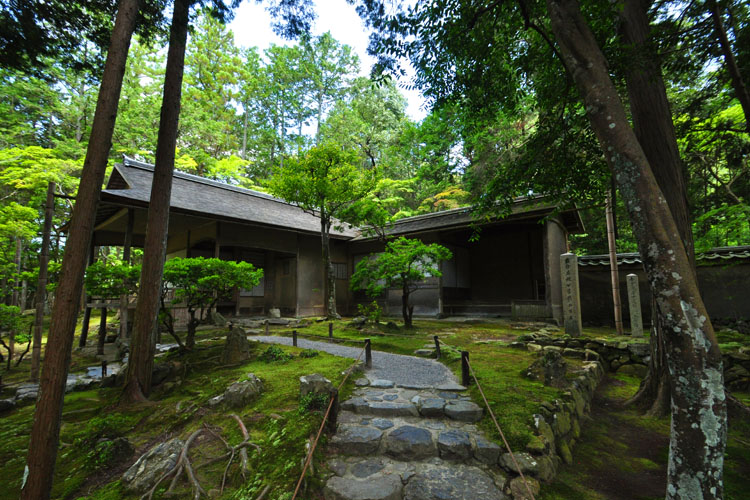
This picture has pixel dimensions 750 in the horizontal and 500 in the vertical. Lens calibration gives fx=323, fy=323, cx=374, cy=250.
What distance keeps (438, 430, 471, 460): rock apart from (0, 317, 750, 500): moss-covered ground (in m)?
0.33

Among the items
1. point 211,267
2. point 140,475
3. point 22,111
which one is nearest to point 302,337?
point 211,267

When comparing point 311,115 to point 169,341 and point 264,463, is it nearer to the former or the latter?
point 169,341

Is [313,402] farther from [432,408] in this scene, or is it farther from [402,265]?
[402,265]

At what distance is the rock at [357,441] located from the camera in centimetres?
316

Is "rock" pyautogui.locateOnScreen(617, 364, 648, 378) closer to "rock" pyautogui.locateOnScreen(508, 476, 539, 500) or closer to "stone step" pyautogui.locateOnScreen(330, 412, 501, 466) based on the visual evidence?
"stone step" pyautogui.locateOnScreen(330, 412, 501, 466)

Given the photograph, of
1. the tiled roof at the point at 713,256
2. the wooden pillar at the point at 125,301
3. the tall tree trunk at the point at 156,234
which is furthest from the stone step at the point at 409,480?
the wooden pillar at the point at 125,301

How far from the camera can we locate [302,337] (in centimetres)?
870

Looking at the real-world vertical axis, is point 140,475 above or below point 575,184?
below

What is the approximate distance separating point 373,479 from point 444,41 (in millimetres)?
5549

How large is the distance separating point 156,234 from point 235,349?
247 centimetres

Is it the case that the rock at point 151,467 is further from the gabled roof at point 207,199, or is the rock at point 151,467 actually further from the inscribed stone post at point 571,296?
the inscribed stone post at point 571,296

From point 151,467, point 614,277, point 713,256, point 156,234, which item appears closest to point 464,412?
point 151,467

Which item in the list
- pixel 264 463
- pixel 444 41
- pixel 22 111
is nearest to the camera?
pixel 264 463

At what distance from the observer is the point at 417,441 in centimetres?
313
